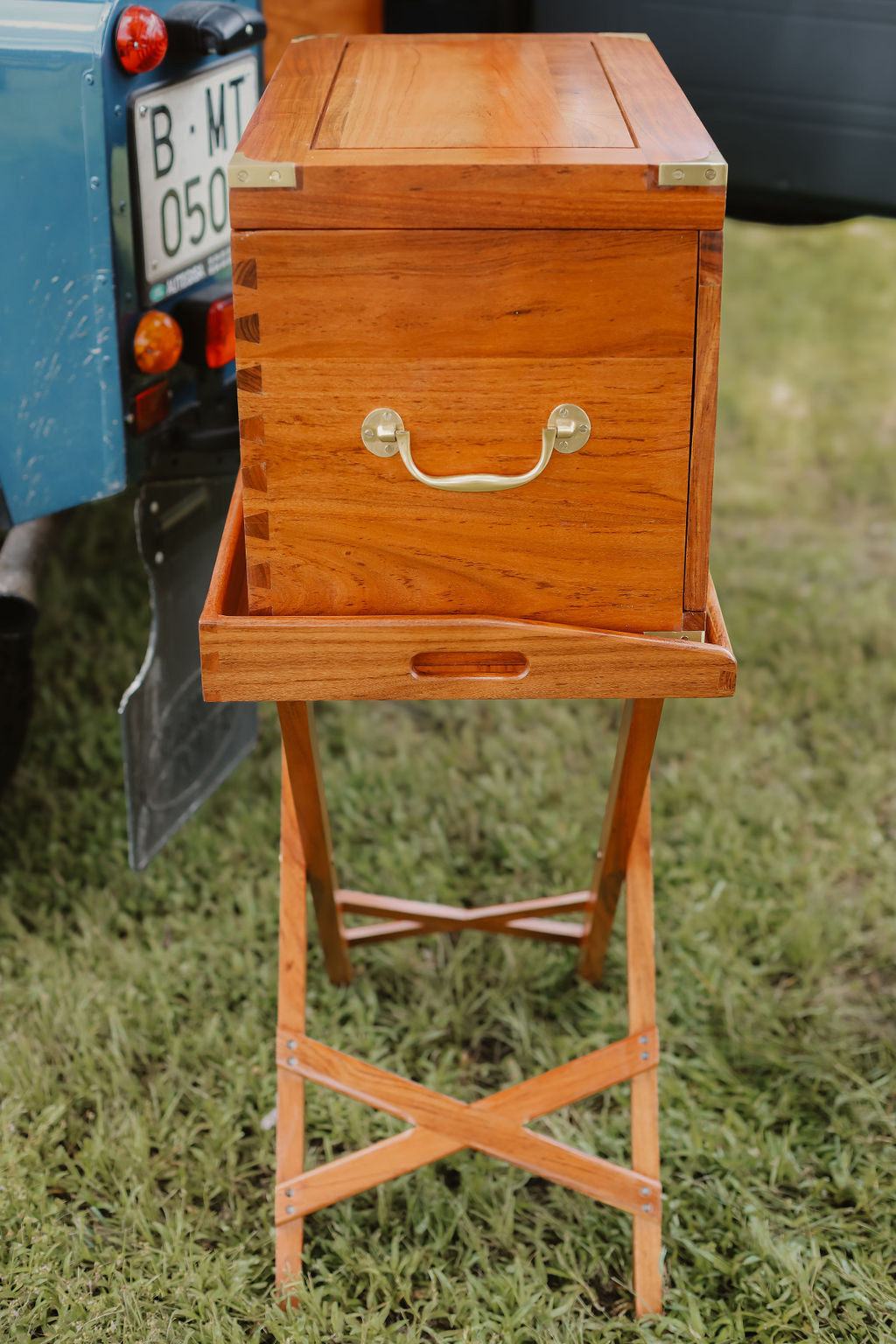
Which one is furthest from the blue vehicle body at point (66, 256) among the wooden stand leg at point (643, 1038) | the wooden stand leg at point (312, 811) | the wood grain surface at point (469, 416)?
the wooden stand leg at point (643, 1038)

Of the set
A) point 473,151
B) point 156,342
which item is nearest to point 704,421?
point 473,151

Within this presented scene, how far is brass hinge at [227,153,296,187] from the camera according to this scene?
4.01 feet

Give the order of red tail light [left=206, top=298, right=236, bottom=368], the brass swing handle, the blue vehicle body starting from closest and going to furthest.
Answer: the brass swing handle < the blue vehicle body < red tail light [left=206, top=298, right=236, bottom=368]

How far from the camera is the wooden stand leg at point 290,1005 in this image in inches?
72.8

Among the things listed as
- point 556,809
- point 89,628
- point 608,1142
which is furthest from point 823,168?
point 89,628

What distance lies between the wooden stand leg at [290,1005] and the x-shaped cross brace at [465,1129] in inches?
1.0

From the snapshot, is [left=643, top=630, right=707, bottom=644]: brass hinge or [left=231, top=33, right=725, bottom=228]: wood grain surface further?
[left=643, top=630, right=707, bottom=644]: brass hinge

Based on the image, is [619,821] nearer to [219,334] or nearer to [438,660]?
[438,660]

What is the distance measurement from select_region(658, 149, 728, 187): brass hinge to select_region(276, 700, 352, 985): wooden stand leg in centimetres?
80

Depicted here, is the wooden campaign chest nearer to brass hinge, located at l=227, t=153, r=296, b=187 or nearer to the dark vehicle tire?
brass hinge, located at l=227, t=153, r=296, b=187

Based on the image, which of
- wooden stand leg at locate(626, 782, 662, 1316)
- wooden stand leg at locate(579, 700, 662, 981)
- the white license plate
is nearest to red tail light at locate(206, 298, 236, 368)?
the white license plate

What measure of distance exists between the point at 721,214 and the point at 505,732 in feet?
6.17

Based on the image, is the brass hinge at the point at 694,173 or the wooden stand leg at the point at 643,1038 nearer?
the brass hinge at the point at 694,173

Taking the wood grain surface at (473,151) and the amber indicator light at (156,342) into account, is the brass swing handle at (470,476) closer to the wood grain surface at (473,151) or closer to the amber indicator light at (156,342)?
the wood grain surface at (473,151)
